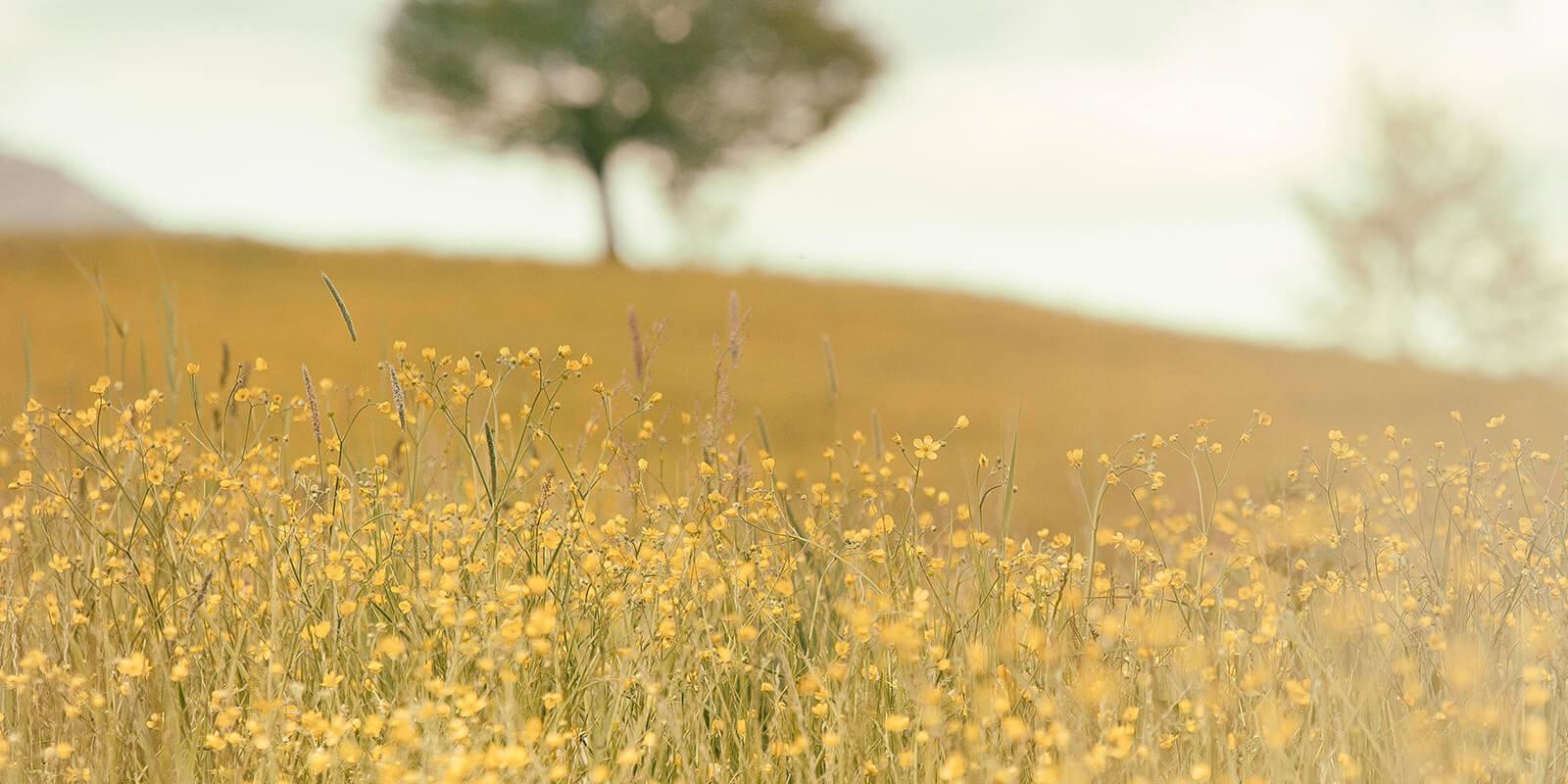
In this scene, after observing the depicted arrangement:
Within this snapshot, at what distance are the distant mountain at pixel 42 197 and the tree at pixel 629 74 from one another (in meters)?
113

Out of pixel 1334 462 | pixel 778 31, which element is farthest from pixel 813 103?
pixel 1334 462

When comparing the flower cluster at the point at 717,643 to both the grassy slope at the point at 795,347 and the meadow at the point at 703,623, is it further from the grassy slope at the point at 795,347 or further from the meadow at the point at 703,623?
the grassy slope at the point at 795,347

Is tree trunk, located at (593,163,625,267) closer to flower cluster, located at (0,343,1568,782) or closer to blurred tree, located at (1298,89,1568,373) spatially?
blurred tree, located at (1298,89,1568,373)

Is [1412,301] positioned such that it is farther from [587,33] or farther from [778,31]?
[587,33]

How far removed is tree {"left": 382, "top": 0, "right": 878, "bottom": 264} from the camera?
28469mm

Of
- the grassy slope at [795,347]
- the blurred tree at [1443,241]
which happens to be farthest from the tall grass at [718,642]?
the blurred tree at [1443,241]

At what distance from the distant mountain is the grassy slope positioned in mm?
122389

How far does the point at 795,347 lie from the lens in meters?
→ 16.8

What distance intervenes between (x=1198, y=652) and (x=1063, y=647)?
31cm

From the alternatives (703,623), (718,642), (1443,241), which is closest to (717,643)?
(718,642)

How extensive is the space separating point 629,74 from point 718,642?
26816 mm

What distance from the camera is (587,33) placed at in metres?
28.4

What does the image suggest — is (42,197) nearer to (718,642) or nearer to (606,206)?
(606,206)

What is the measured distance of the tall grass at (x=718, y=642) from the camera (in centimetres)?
265
